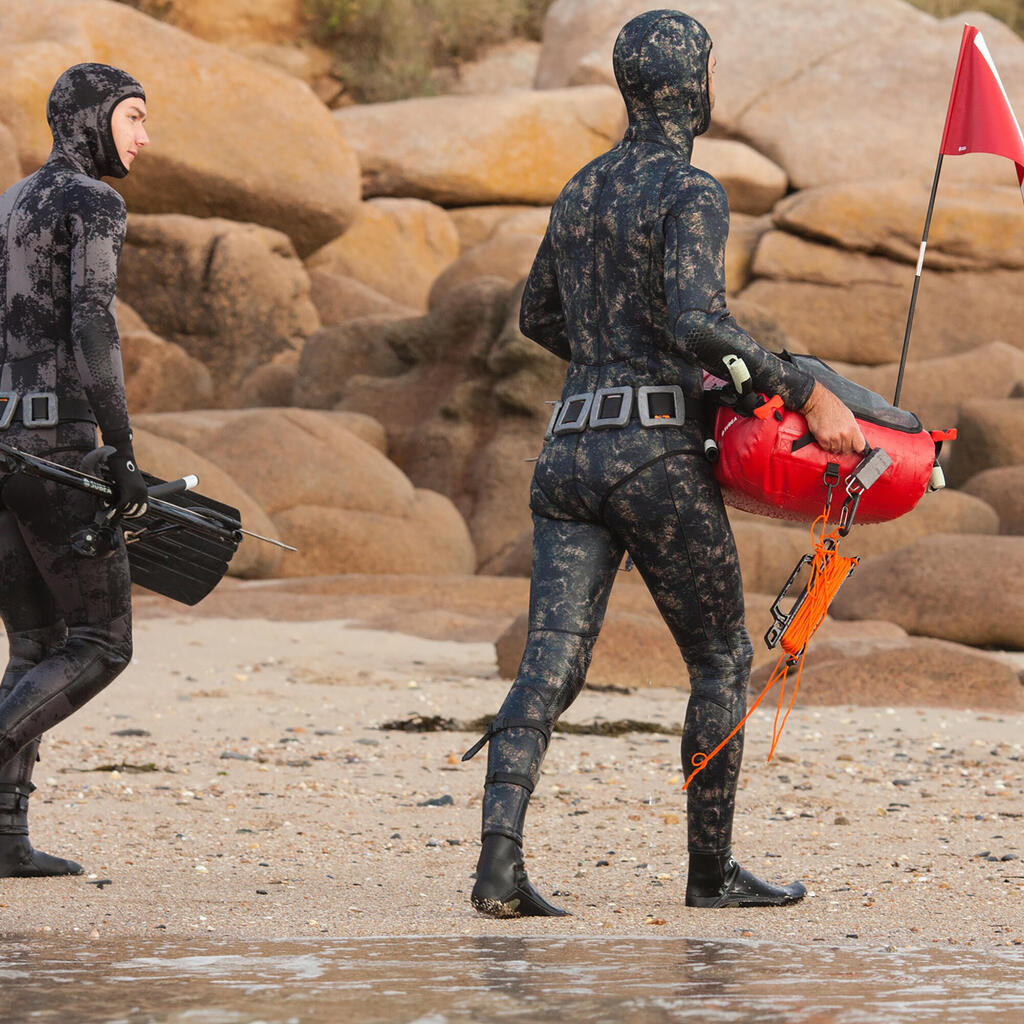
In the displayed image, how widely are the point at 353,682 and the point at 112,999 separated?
6.05 metres

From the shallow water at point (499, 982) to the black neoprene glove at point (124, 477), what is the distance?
104cm

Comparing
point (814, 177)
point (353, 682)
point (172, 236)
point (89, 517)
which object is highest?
point (814, 177)

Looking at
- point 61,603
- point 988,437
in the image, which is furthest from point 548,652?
point 988,437

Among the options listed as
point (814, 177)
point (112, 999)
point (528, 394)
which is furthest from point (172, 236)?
point (112, 999)

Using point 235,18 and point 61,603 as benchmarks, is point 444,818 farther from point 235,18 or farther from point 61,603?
point 235,18

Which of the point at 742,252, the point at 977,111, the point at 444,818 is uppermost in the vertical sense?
the point at 742,252

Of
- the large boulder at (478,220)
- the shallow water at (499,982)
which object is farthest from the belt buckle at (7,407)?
the large boulder at (478,220)

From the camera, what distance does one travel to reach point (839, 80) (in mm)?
27609

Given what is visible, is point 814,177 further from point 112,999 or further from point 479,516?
point 112,999

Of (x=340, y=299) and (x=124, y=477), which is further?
(x=340, y=299)

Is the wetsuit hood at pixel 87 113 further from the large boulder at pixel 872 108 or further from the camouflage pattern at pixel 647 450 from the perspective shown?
the large boulder at pixel 872 108

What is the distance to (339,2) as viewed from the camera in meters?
34.2

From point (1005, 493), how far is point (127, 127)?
1328cm

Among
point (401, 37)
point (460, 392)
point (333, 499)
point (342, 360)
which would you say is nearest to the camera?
point (333, 499)
